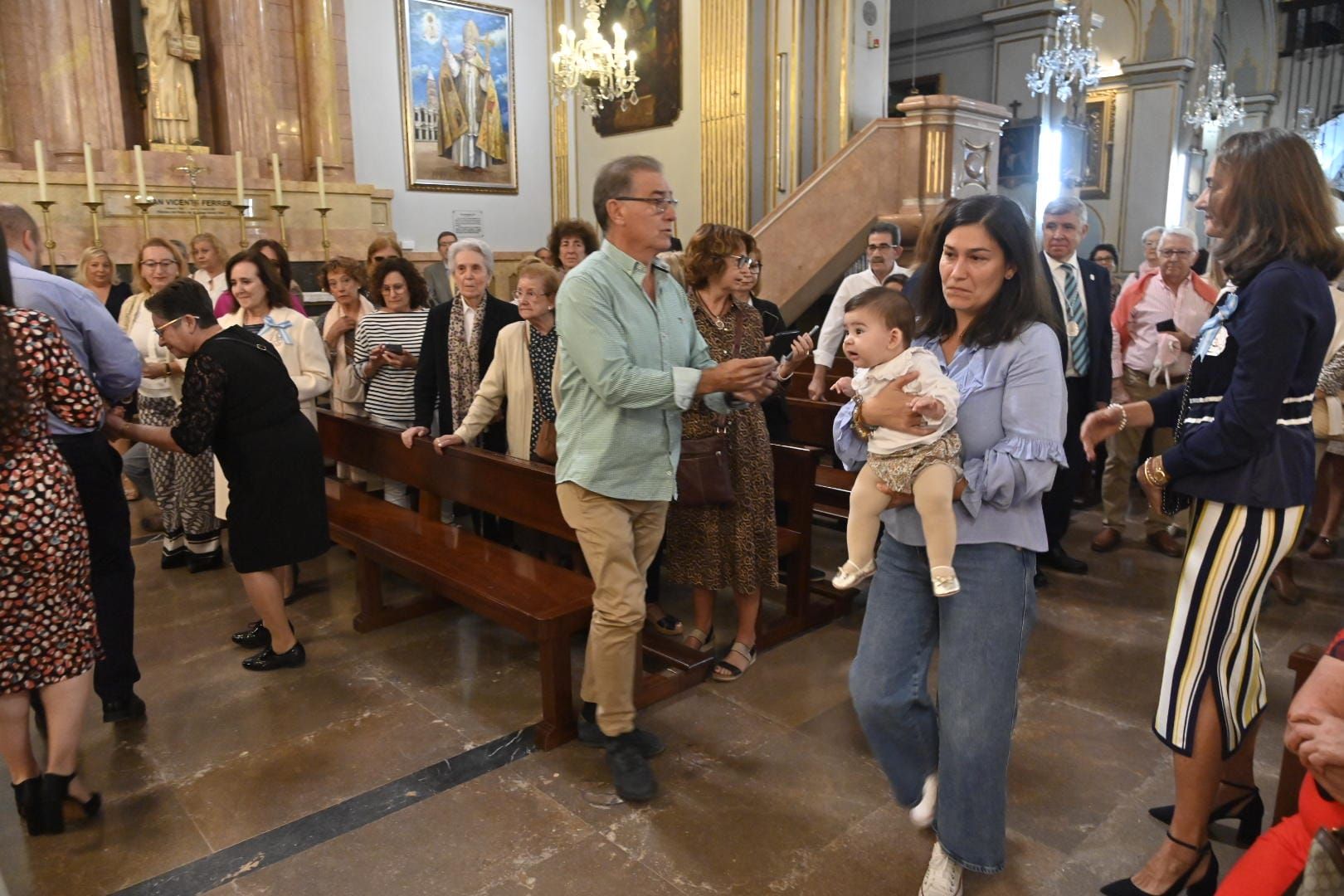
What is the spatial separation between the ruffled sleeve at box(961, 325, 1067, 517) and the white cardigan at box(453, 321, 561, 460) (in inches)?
87.1

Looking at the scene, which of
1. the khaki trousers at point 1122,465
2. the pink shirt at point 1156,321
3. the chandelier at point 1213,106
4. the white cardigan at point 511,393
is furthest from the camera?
the chandelier at point 1213,106

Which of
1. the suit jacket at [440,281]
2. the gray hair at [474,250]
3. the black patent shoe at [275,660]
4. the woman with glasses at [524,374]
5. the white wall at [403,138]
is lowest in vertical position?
the black patent shoe at [275,660]

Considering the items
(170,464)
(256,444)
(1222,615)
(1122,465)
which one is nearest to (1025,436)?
(1222,615)

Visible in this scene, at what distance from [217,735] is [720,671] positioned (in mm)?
1681

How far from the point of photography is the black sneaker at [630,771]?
2.62 m

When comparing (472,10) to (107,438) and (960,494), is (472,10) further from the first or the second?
(960,494)

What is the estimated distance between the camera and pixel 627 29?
10.4m

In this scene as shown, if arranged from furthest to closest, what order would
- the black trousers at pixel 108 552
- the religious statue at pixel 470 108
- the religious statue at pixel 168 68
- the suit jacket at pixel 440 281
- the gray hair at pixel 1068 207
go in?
the religious statue at pixel 470 108 → the suit jacket at pixel 440 281 → the religious statue at pixel 168 68 → the gray hair at pixel 1068 207 → the black trousers at pixel 108 552

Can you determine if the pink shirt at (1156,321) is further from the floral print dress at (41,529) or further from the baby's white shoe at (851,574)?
the floral print dress at (41,529)

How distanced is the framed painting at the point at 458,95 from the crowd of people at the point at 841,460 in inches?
268

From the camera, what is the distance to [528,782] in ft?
9.02

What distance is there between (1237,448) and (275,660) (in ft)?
10.5

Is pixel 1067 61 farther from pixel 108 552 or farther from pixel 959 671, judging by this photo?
pixel 108 552

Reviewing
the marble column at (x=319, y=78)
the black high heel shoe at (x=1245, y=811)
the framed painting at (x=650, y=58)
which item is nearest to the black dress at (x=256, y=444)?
the black high heel shoe at (x=1245, y=811)
